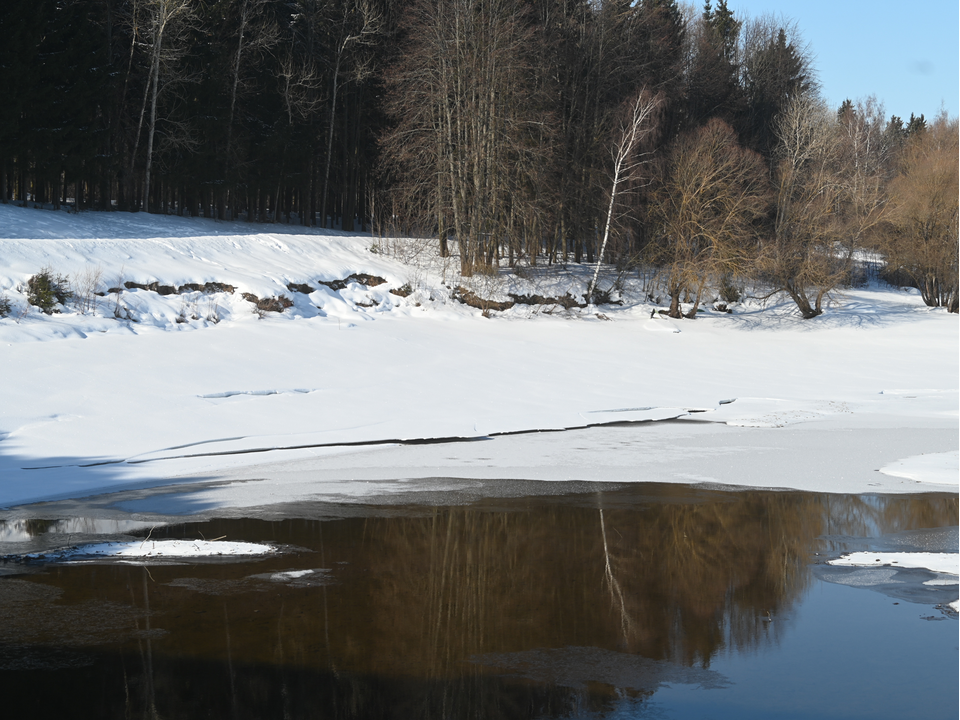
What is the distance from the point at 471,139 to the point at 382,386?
16.2m

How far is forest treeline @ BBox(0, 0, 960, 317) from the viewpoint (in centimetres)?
3189

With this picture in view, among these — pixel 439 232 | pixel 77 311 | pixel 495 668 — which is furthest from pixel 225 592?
pixel 439 232

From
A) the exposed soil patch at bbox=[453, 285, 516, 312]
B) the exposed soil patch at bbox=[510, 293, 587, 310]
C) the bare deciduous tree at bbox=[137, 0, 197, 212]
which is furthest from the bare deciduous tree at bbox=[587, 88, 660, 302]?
the bare deciduous tree at bbox=[137, 0, 197, 212]

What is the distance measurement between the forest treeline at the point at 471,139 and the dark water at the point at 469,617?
76.3 ft

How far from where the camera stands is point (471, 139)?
1280 inches

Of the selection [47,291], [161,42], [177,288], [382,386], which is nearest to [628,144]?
[161,42]

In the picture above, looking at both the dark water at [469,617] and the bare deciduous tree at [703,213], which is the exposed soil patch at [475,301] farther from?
the dark water at [469,617]

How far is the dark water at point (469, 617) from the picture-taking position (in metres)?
5.47

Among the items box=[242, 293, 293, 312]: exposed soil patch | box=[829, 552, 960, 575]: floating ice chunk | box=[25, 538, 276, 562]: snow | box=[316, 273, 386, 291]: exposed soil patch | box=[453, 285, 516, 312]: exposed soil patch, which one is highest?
box=[316, 273, 386, 291]: exposed soil patch

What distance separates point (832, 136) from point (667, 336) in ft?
57.5

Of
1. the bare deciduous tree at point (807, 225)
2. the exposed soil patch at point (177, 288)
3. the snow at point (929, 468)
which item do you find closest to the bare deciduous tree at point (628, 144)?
the bare deciduous tree at point (807, 225)

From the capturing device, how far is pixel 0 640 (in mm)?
6227

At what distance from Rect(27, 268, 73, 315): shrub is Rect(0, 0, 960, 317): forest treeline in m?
10.7

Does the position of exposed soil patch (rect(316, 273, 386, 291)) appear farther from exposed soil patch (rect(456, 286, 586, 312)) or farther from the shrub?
the shrub
